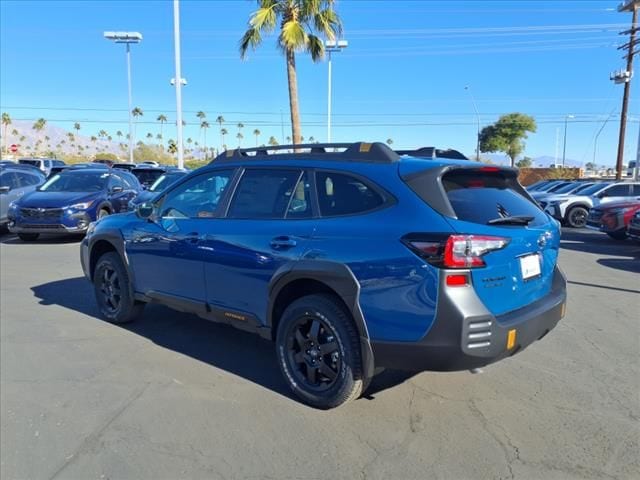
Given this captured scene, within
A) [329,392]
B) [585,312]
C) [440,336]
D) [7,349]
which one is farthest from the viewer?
[585,312]

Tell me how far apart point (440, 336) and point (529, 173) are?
166 ft

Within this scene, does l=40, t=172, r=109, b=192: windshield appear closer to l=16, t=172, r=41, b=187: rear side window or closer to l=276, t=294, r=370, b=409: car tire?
l=16, t=172, r=41, b=187: rear side window

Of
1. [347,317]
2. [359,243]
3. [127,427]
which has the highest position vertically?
[359,243]

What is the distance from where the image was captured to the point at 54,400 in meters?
3.75

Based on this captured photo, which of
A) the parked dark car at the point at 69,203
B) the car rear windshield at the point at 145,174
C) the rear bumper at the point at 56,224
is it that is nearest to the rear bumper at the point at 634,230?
the parked dark car at the point at 69,203

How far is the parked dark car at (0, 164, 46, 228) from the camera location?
1245cm

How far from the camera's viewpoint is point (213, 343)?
493 cm

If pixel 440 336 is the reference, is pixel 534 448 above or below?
below

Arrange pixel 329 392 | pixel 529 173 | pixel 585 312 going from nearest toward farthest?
1. pixel 329 392
2. pixel 585 312
3. pixel 529 173

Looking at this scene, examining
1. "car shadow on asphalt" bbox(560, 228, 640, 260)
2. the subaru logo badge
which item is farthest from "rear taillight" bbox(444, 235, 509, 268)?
"car shadow on asphalt" bbox(560, 228, 640, 260)

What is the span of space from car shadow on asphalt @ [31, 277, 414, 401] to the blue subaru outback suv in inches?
16.5

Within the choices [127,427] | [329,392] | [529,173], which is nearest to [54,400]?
[127,427]

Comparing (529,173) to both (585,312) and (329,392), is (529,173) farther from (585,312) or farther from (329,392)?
(329,392)

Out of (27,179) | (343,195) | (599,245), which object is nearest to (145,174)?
(27,179)
